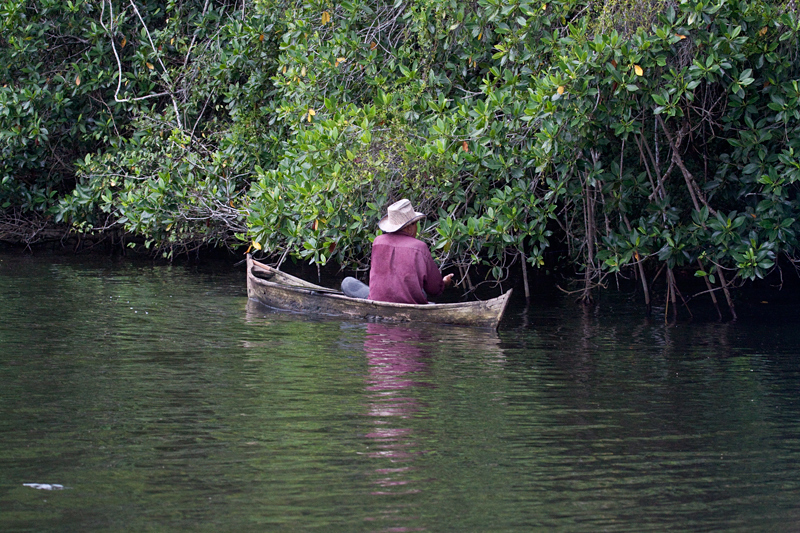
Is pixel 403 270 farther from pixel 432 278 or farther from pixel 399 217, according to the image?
pixel 399 217

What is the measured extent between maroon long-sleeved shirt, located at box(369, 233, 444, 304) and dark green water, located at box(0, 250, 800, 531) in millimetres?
477

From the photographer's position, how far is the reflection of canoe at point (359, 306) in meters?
8.92

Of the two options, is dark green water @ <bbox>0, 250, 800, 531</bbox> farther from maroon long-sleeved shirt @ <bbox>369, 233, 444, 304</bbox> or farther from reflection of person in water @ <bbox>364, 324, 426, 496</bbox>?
maroon long-sleeved shirt @ <bbox>369, 233, 444, 304</bbox>

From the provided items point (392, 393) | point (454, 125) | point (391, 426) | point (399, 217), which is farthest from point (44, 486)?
point (454, 125)

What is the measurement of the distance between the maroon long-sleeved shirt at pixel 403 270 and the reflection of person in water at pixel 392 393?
38 centimetres

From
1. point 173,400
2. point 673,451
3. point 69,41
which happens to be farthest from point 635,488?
point 69,41

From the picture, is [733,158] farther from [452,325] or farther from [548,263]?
[548,263]

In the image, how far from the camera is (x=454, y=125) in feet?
31.8

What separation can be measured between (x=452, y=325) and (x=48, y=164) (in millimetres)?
9766

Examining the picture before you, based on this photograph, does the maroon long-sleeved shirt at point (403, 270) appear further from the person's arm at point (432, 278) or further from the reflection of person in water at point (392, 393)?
the reflection of person in water at point (392, 393)

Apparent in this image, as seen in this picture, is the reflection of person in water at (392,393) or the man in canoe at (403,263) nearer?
the reflection of person in water at (392,393)

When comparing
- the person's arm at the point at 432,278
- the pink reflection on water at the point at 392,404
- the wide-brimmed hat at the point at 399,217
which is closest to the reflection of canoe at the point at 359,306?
the pink reflection on water at the point at 392,404

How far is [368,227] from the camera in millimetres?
10391

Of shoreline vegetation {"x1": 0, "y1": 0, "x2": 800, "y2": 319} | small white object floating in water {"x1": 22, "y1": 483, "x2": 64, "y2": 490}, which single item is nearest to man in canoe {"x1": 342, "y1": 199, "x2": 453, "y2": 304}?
shoreline vegetation {"x1": 0, "y1": 0, "x2": 800, "y2": 319}
